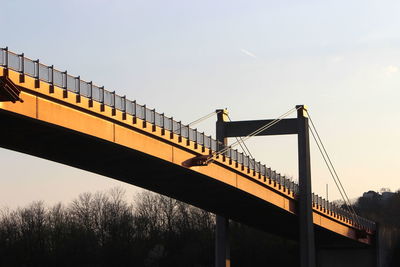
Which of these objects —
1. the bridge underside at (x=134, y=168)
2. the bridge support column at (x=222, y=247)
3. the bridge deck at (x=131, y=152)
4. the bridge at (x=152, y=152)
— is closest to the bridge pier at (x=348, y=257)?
the bridge at (x=152, y=152)

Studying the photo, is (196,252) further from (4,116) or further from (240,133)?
(4,116)

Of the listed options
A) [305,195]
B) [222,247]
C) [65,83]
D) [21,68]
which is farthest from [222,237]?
[21,68]

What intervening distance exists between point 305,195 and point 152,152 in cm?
2242

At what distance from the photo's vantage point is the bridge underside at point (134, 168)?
40219 millimetres

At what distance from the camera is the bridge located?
123 ft

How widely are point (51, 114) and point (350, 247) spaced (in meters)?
48.2

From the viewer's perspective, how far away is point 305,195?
218 ft

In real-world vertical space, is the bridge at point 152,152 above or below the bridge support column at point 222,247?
above

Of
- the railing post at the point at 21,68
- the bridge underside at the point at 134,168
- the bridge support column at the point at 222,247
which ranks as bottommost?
the bridge support column at the point at 222,247

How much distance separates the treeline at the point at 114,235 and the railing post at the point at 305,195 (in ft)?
111

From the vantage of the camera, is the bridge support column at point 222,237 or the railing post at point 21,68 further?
the bridge support column at point 222,237

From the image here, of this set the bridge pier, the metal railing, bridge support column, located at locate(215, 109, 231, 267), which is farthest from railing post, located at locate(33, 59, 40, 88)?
the bridge pier

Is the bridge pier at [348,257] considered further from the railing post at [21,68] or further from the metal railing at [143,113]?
the railing post at [21,68]

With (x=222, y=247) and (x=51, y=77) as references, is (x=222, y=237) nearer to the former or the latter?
(x=222, y=247)
